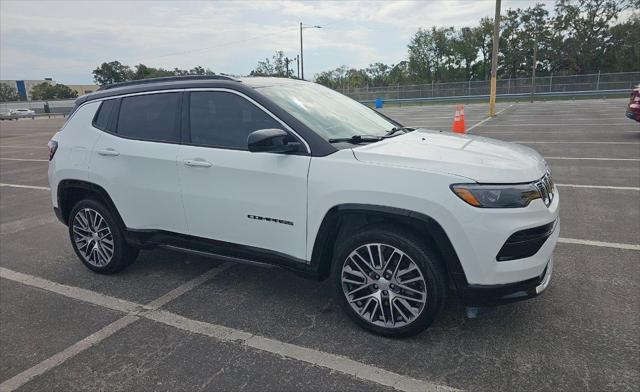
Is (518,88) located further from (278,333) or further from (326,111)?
(278,333)

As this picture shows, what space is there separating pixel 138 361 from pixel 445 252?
2194 millimetres

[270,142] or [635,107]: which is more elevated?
[270,142]

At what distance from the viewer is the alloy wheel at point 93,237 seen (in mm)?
4305

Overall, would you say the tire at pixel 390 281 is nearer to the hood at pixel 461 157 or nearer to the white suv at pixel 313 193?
the white suv at pixel 313 193

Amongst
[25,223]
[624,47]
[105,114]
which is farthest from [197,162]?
[624,47]

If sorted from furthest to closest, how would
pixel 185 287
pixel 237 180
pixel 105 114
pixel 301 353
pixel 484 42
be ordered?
pixel 484 42 < pixel 105 114 < pixel 185 287 < pixel 237 180 < pixel 301 353

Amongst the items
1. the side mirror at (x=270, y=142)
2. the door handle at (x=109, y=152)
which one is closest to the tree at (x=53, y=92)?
the door handle at (x=109, y=152)

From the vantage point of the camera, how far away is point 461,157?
2957mm

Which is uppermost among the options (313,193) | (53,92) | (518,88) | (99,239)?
(53,92)

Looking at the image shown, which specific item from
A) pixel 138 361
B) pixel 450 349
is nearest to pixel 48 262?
pixel 138 361

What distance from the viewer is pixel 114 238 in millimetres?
Answer: 4250

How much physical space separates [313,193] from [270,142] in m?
0.47

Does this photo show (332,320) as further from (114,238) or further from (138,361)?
(114,238)

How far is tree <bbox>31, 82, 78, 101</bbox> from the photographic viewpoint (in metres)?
85.6
